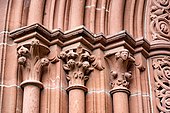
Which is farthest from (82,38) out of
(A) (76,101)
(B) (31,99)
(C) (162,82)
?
(C) (162,82)

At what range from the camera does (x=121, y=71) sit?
3.77 metres

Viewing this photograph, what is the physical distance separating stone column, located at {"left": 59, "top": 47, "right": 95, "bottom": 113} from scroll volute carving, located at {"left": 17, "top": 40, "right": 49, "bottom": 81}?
173mm

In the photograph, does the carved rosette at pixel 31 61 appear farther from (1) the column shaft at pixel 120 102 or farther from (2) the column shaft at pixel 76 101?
(1) the column shaft at pixel 120 102

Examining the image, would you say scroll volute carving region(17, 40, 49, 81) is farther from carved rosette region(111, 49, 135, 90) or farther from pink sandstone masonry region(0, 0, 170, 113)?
carved rosette region(111, 49, 135, 90)

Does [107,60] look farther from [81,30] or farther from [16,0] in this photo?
[16,0]

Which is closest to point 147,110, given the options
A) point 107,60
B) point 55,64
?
point 107,60

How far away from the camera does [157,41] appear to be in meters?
4.08

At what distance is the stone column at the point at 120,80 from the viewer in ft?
12.0

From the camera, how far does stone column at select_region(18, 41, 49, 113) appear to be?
3500 millimetres

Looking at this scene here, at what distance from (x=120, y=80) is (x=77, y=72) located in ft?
1.12

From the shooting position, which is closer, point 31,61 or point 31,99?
point 31,99

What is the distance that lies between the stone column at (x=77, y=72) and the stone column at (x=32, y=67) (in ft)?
0.56

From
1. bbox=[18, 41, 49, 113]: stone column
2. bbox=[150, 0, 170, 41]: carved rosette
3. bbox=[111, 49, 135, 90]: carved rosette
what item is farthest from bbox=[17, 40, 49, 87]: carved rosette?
bbox=[150, 0, 170, 41]: carved rosette

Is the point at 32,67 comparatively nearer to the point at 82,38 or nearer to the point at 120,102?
the point at 82,38
